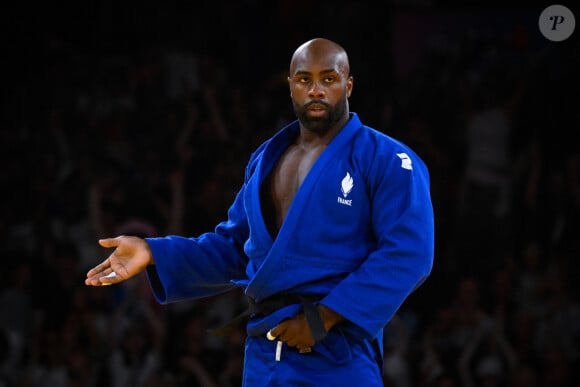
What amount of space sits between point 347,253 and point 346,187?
19 centimetres

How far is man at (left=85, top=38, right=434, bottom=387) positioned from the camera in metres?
2.33

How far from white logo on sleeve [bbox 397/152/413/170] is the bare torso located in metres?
0.27

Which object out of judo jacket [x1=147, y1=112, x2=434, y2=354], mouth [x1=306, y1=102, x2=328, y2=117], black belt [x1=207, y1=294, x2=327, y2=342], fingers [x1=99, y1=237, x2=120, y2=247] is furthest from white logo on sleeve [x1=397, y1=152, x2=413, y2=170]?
fingers [x1=99, y1=237, x2=120, y2=247]

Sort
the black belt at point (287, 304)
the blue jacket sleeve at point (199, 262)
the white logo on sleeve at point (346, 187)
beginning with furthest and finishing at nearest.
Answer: the blue jacket sleeve at point (199, 262) → the white logo on sleeve at point (346, 187) → the black belt at point (287, 304)

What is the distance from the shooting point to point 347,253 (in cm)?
244

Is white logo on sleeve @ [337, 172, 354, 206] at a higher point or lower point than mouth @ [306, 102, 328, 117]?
lower

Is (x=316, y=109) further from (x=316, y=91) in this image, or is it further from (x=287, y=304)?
(x=287, y=304)

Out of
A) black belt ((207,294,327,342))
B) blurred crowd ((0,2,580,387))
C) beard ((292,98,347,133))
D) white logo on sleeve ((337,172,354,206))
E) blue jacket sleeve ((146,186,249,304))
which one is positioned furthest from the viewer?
blurred crowd ((0,2,580,387))

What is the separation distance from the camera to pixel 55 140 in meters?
6.67

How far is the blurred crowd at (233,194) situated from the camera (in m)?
5.30

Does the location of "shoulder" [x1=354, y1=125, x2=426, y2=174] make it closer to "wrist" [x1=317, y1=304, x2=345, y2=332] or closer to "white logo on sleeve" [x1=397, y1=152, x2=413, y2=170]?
"white logo on sleeve" [x1=397, y1=152, x2=413, y2=170]

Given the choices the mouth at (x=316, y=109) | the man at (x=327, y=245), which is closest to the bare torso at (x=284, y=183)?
the man at (x=327, y=245)

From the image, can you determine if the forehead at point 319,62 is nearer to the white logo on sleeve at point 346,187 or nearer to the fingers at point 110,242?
the white logo on sleeve at point 346,187

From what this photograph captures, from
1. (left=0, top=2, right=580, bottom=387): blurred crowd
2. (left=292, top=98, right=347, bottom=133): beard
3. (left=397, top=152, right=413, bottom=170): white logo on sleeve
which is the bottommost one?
(left=0, top=2, right=580, bottom=387): blurred crowd
